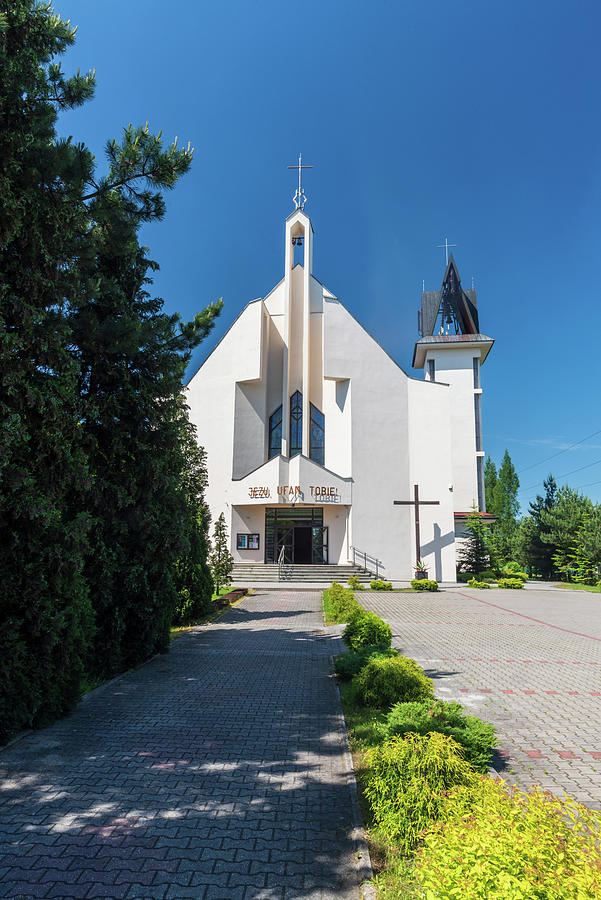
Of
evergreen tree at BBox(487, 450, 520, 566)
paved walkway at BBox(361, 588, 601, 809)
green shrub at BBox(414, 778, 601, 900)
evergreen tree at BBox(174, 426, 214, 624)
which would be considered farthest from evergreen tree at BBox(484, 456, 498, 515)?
green shrub at BBox(414, 778, 601, 900)

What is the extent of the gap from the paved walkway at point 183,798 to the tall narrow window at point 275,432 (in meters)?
23.8

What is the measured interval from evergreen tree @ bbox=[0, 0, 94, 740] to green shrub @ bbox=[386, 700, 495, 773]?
3546 millimetres

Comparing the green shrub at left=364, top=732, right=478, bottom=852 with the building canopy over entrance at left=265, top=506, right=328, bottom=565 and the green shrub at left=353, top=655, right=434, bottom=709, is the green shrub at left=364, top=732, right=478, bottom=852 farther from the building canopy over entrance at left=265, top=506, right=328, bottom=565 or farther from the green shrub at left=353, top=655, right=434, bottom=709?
the building canopy over entrance at left=265, top=506, right=328, bottom=565

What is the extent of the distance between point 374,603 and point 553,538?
19438 millimetres

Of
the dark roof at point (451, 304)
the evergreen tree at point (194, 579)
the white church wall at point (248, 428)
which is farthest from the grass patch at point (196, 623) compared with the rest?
the dark roof at point (451, 304)

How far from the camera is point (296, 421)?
3069cm

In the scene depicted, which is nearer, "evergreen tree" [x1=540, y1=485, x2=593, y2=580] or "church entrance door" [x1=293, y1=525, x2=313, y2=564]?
"church entrance door" [x1=293, y1=525, x2=313, y2=564]

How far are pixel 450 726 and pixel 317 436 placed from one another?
26.8m

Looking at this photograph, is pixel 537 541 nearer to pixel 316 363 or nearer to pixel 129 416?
pixel 316 363

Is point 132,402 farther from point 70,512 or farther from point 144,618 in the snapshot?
point 144,618

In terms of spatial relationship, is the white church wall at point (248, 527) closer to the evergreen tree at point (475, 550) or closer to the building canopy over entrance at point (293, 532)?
the building canopy over entrance at point (293, 532)

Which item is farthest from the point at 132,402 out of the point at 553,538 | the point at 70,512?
the point at 553,538

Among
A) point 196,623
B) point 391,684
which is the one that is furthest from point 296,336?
point 391,684

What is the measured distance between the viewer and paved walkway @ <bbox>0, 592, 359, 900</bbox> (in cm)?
286
